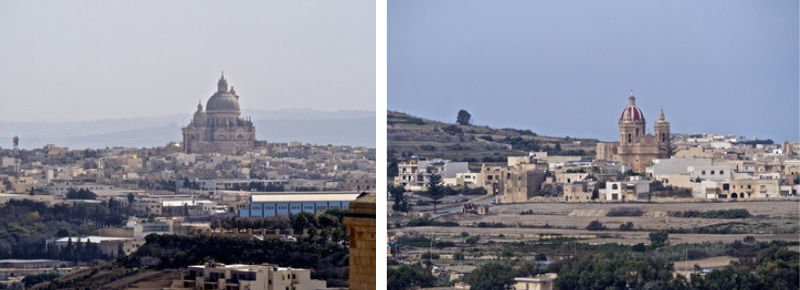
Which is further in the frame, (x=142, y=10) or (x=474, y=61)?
(x=142, y=10)

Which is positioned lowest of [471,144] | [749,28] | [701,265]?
[701,265]

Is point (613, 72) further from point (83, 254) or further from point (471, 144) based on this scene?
point (83, 254)

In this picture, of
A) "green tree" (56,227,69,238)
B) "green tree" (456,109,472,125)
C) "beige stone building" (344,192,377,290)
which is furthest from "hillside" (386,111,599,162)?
"beige stone building" (344,192,377,290)

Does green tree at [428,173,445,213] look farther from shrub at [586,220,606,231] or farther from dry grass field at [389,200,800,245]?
shrub at [586,220,606,231]

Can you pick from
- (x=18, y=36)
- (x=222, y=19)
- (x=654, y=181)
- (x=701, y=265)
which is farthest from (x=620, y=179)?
(x=18, y=36)

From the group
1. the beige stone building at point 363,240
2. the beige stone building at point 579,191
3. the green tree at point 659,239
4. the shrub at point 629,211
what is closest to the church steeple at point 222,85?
the beige stone building at point 579,191

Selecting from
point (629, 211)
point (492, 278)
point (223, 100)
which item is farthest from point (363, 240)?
point (223, 100)
